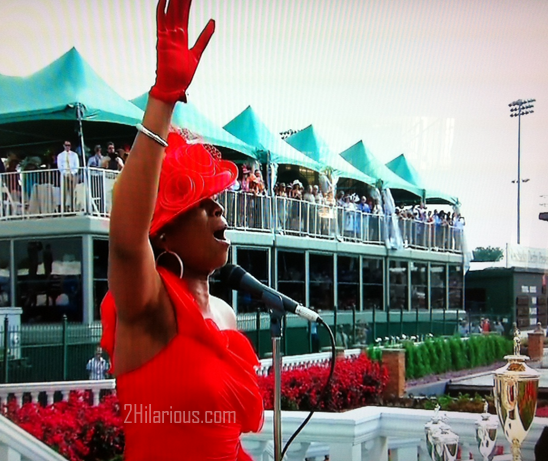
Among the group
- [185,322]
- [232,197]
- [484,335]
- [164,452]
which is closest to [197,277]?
[185,322]

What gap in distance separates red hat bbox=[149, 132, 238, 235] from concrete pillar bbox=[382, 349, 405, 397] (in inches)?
48.8

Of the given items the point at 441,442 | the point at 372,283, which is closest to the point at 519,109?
the point at 372,283

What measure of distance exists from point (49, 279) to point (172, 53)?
1.05 m

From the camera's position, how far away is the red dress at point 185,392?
5.37ft

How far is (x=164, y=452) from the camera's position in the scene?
1637mm

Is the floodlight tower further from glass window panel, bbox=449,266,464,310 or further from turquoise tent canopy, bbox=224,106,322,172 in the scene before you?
turquoise tent canopy, bbox=224,106,322,172

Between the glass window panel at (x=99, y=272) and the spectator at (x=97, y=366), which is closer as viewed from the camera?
the glass window panel at (x=99, y=272)

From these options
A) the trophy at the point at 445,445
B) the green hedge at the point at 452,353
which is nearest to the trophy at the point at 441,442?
the trophy at the point at 445,445

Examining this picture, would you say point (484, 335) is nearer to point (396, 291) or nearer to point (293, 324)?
point (396, 291)

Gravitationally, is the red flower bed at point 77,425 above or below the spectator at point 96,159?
below

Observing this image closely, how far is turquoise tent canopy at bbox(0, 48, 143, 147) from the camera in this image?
7.16 ft

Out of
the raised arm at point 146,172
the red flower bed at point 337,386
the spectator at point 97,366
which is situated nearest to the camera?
the raised arm at point 146,172

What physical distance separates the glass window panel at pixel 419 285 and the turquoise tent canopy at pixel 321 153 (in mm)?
339

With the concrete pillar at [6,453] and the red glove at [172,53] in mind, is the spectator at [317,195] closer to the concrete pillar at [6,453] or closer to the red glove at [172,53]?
the red glove at [172,53]
